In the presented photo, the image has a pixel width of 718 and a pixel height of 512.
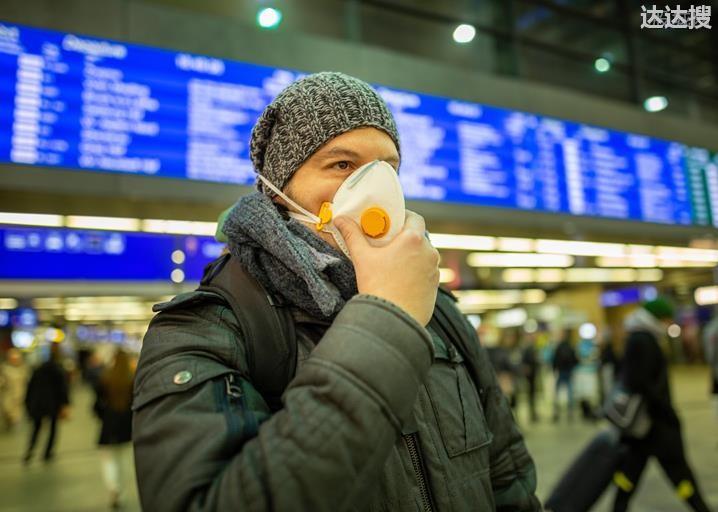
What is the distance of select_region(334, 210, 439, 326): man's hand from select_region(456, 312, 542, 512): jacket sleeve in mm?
548

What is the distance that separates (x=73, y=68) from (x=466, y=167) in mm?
3277

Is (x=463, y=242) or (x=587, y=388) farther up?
(x=463, y=242)

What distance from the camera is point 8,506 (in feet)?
15.3

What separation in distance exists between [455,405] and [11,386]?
35.8 feet

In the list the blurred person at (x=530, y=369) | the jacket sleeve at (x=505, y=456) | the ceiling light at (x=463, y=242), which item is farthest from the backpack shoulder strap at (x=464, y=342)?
the blurred person at (x=530, y=369)

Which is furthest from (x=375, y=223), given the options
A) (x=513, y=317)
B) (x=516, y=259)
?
(x=513, y=317)

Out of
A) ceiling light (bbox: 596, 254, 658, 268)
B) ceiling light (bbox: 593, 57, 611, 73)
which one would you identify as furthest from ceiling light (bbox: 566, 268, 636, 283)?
ceiling light (bbox: 593, 57, 611, 73)

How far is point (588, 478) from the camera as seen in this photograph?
3324 millimetres

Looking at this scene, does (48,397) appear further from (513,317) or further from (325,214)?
(513,317)

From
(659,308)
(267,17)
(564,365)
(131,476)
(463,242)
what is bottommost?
(131,476)

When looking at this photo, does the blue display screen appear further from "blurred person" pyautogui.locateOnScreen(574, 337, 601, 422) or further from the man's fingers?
"blurred person" pyautogui.locateOnScreen(574, 337, 601, 422)

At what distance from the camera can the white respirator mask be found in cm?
87

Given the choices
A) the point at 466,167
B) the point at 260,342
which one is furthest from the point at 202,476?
the point at 466,167

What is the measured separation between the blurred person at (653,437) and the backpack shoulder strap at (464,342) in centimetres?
270
